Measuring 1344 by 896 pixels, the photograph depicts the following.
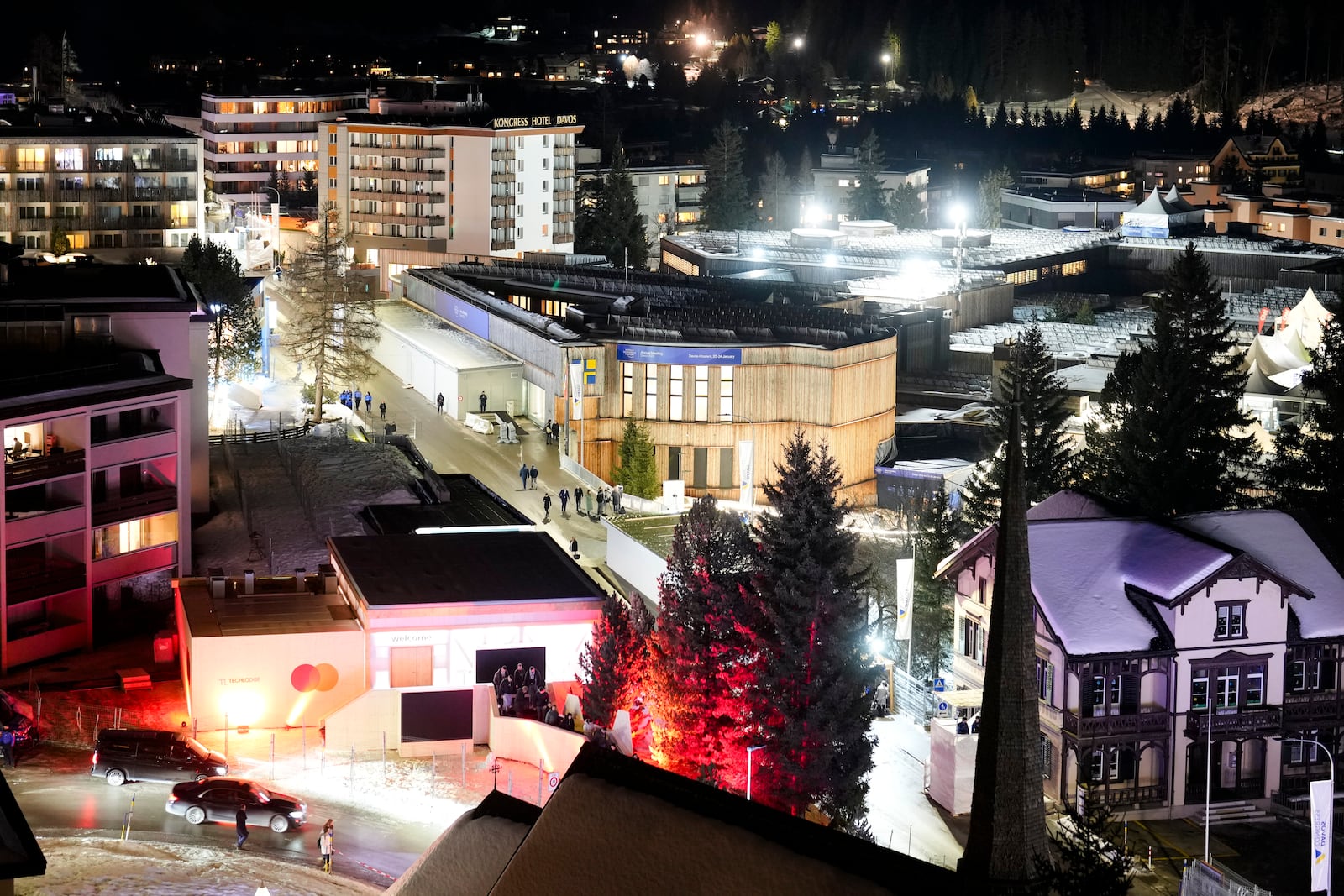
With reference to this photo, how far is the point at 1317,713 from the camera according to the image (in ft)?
120

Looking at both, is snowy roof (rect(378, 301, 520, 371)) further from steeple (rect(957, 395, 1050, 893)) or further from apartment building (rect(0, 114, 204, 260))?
steeple (rect(957, 395, 1050, 893))

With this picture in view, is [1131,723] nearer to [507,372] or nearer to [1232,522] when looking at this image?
[1232,522]

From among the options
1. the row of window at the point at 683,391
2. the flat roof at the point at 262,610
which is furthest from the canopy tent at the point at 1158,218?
the flat roof at the point at 262,610

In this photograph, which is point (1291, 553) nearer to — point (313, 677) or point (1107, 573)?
point (1107, 573)

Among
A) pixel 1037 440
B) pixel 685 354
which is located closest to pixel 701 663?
pixel 1037 440

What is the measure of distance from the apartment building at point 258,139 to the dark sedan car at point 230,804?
9721cm

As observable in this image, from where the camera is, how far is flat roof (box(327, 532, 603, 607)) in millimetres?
38250

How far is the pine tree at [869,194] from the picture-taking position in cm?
13112

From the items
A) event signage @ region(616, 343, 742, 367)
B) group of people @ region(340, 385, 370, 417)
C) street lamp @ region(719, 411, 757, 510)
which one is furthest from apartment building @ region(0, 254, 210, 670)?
group of people @ region(340, 385, 370, 417)

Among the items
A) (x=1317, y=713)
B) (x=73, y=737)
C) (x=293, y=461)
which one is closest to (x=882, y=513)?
(x=293, y=461)

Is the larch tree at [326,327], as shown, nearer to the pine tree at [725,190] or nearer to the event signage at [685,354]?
the event signage at [685,354]

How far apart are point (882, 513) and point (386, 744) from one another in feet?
82.9

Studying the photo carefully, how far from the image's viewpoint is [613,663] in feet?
118

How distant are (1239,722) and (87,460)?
78.5 feet
